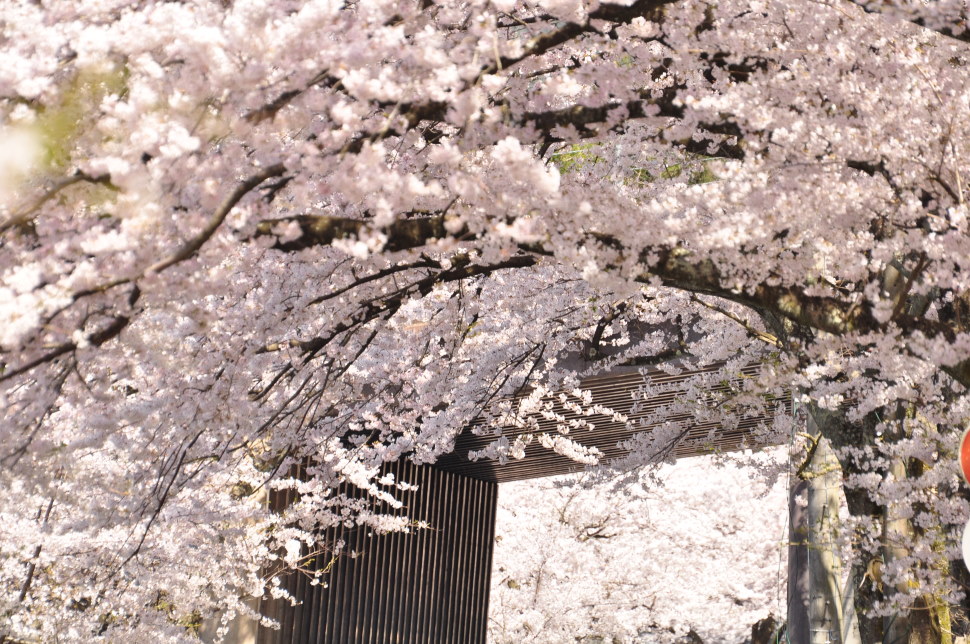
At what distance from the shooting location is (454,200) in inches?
147

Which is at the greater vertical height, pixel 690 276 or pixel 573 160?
pixel 573 160

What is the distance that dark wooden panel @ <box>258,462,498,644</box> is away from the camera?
1217 centimetres

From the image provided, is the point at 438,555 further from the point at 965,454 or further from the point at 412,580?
the point at 965,454

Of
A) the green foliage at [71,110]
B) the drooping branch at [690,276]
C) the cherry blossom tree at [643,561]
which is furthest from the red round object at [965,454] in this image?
the cherry blossom tree at [643,561]

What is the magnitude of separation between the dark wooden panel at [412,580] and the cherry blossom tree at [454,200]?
18.8 feet

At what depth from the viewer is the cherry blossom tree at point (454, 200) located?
10.1 feet

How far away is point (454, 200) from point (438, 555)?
1173 centimetres

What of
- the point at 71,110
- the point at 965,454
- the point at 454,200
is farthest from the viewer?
the point at 965,454

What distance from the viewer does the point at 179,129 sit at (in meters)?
2.86

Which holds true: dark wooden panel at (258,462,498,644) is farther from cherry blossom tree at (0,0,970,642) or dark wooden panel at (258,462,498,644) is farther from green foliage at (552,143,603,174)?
cherry blossom tree at (0,0,970,642)

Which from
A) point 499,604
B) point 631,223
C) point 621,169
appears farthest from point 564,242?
point 499,604

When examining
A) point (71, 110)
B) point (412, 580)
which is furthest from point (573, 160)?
point (412, 580)

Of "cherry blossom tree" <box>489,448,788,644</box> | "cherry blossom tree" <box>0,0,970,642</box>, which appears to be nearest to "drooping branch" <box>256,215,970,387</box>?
"cherry blossom tree" <box>0,0,970,642</box>

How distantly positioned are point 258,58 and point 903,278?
385 centimetres
